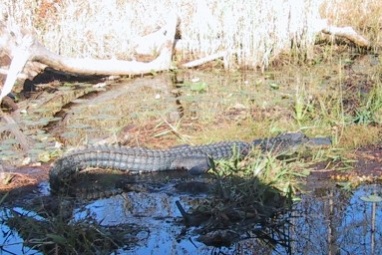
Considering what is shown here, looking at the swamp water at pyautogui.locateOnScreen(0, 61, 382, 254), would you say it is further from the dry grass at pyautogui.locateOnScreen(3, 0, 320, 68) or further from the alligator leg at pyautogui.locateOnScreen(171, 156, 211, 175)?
the dry grass at pyautogui.locateOnScreen(3, 0, 320, 68)

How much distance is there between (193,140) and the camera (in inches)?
238

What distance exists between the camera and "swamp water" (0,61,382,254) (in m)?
3.86

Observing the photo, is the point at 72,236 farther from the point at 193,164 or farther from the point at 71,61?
the point at 71,61

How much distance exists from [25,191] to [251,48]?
4610mm

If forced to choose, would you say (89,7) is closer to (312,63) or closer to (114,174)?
(312,63)

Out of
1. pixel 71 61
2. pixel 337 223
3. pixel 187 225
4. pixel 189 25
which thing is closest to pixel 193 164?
pixel 187 225

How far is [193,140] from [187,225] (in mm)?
1979

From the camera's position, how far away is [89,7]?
32.1 ft

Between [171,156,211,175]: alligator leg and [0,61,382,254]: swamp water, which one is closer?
[0,61,382,254]: swamp water

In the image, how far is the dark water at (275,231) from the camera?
3785 mm

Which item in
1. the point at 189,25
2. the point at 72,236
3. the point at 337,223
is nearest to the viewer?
the point at 72,236

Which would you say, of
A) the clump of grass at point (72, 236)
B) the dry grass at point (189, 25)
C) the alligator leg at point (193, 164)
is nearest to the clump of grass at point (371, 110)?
the alligator leg at point (193, 164)

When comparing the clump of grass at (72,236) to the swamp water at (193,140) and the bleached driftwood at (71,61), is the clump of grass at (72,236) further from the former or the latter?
the bleached driftwood at (71,61)

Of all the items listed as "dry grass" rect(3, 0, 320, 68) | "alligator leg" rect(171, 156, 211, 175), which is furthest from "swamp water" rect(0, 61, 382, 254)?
"dry grass" rect(3, 0, 320, 68)
